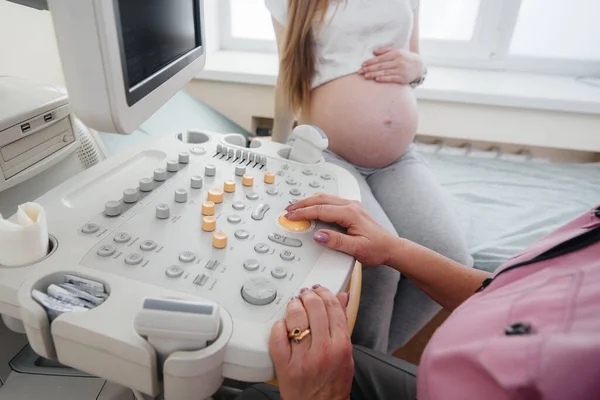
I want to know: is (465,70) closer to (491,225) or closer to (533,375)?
(491,225)

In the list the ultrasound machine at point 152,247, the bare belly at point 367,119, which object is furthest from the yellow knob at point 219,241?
the bare belly at point 367,119

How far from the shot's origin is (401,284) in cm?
90

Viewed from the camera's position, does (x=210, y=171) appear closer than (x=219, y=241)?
No

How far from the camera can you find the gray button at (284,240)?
51 centimetres

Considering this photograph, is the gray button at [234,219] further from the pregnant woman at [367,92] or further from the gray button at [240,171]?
the pregnant woman at [367,92]

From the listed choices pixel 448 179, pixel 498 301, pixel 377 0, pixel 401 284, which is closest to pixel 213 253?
pixel 498 301

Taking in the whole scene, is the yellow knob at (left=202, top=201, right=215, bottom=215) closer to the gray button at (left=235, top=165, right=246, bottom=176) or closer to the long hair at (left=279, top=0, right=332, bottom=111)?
the gray button at (left=235, top=165, right=246, bottom=176)

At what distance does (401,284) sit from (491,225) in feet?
1.18

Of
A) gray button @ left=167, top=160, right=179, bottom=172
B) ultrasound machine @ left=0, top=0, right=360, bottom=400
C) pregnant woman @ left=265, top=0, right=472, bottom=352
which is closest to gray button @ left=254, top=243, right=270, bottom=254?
ultrasound machine @ left=0, top=0, right=360, bottom=400

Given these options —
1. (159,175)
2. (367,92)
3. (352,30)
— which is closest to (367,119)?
(367,92)

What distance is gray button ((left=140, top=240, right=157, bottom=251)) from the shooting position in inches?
18.3

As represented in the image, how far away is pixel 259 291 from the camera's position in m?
0.42

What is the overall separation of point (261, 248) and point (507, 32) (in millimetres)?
1633

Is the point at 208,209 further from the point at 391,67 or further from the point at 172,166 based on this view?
the point at 391,67
